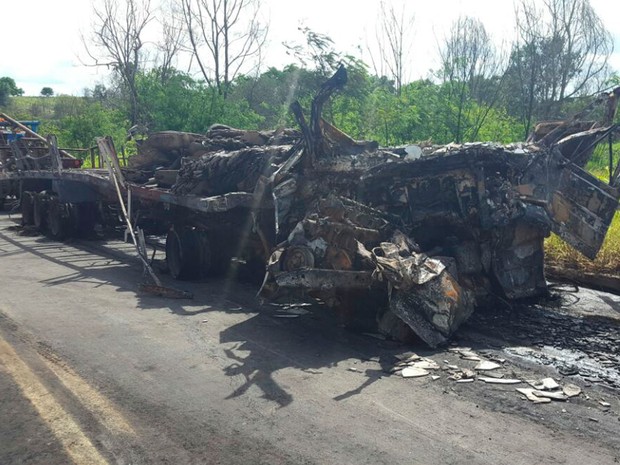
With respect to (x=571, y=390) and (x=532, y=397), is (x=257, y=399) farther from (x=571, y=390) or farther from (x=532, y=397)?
(x=571, y=390)

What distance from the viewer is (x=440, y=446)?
433 cm

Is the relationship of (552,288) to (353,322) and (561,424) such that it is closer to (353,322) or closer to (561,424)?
(353,322)

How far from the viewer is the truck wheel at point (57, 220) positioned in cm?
1532

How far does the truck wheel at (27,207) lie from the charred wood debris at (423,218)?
1011 cm

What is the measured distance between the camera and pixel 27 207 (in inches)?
686

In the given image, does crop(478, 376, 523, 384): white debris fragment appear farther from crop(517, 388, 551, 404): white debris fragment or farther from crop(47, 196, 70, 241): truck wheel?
crop(47, 196, 70, 241): truck wheel

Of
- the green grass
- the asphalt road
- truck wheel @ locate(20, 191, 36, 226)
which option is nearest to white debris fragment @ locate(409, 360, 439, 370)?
the asphalt road

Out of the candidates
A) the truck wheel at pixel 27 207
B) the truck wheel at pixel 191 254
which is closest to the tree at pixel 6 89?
the truck wheel at pixel 27 207

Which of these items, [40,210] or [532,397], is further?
[40,210]

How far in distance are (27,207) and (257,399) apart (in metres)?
14.5

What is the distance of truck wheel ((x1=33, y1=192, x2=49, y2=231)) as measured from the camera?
16.4 metres

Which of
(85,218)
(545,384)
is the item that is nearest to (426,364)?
(545,384)

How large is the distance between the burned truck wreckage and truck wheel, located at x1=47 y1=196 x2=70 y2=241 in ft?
19.1

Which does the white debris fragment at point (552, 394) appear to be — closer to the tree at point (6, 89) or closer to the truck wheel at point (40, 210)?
the truck wheel at point (40, 210)
